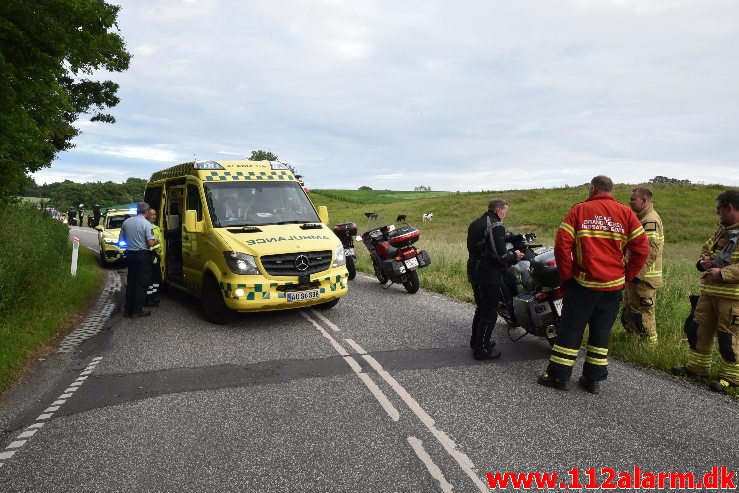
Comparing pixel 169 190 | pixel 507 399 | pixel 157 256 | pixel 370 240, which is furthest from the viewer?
pixel 370 240

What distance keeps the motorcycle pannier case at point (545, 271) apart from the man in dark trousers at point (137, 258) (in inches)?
227

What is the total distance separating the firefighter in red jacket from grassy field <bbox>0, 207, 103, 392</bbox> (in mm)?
5507

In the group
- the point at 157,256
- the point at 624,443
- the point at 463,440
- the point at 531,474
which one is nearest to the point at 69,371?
the point at 157,256

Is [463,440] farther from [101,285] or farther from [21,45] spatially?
[101,285]

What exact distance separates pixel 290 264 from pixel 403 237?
11.3ft

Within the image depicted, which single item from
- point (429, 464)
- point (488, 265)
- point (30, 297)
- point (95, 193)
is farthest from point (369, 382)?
point (95, 193)

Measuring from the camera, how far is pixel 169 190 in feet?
31.5

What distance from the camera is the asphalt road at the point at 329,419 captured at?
11.0ft

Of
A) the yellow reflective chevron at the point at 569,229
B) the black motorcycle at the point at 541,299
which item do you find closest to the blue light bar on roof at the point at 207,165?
the black motorcycle at the point at 541,299

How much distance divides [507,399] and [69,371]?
4616 mm

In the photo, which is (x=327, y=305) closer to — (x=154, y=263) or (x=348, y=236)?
(x=154, y=263)

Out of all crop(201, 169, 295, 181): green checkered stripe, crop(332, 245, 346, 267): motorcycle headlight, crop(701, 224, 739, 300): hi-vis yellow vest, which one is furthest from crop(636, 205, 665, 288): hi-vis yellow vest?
crop(201, 169, 295, 181): green checkered stripe

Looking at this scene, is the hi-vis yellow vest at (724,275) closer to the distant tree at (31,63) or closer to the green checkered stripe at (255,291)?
the green checkered stripe at (255,291)

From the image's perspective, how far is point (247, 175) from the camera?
27.6ft
